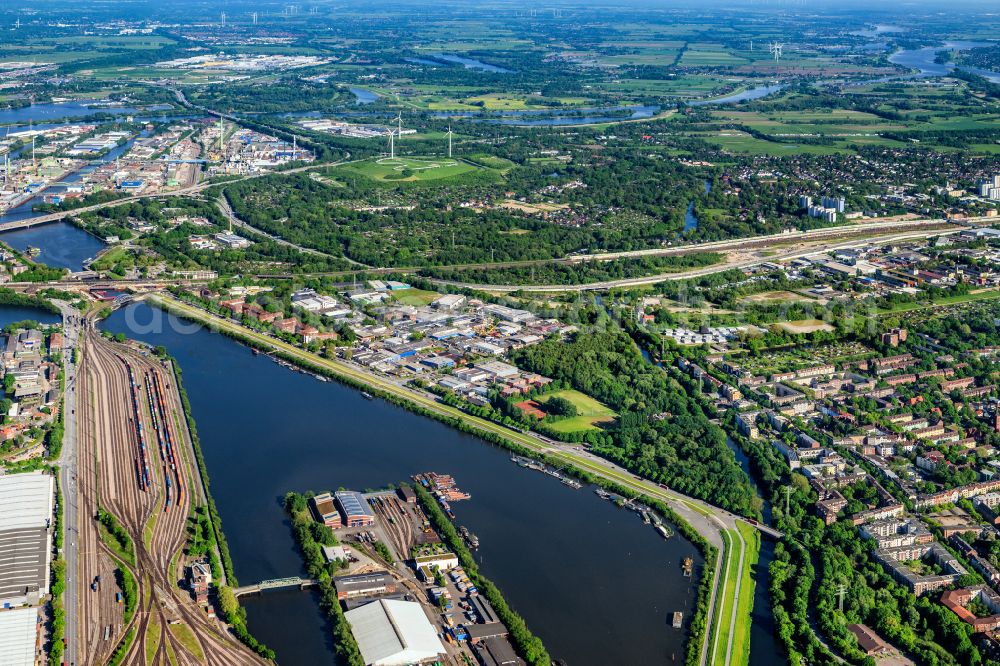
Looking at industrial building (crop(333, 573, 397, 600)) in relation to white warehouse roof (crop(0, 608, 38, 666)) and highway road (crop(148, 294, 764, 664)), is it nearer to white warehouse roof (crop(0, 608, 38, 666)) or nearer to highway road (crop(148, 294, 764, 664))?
white warehouse roof (crop(0, 608, 38, 666))

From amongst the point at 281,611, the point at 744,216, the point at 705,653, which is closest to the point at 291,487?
the point at 281,611

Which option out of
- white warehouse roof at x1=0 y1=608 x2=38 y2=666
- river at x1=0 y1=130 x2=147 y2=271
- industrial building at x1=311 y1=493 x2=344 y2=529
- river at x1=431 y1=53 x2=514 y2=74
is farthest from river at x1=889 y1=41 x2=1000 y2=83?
white warehouse roof at x1=0 y1=608 x2=38 y2=666

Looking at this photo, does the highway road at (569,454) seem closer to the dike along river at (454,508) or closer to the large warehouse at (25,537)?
the dike along river at (454,508)

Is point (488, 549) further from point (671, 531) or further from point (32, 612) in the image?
point (32, 612)

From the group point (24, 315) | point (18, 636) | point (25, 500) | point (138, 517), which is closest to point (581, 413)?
point (138, 517)

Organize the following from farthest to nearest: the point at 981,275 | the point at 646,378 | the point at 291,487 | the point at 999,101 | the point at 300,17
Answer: the point at 300,17 < the point at 999,101 < the point at 981,275 < the point at 646,378 < the point at 291,487

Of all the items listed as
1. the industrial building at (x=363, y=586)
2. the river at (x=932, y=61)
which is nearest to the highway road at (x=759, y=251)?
the industrial building at (x=363, y=586)

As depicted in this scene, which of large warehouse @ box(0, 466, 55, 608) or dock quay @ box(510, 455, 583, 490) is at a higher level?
large warehouse @ box(0, 466, 55, 608)
